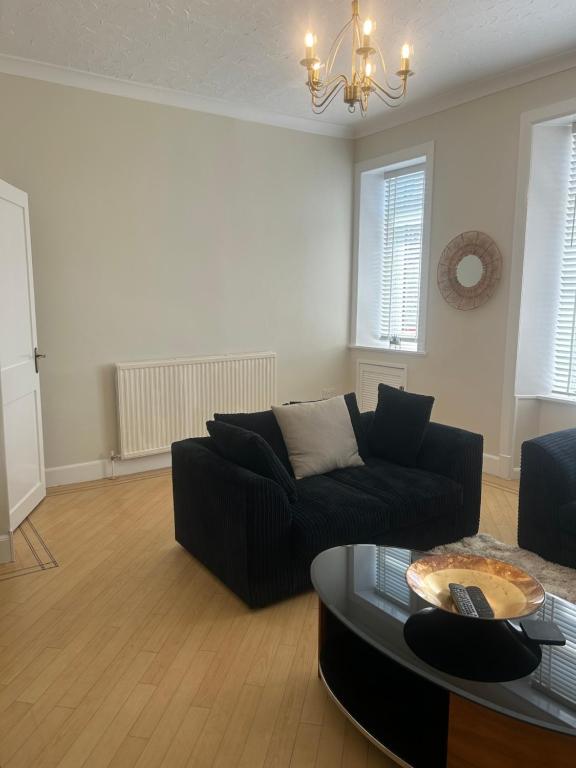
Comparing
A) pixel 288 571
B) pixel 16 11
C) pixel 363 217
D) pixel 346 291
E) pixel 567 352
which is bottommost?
pixel 288 571

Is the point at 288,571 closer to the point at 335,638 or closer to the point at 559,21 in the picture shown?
the point at 335,638

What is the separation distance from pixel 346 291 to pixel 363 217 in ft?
2.47

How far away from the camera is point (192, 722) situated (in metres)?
1.84

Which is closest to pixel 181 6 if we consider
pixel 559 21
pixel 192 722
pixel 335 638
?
pixel 559 21

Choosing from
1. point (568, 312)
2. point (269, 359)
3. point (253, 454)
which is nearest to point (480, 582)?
point (253, 454)

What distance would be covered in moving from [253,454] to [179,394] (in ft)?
7.13

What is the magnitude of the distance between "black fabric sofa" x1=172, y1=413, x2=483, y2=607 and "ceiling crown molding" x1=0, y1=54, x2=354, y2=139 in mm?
2827

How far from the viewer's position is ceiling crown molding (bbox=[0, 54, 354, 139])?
3.73 meters

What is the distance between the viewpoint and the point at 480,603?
167cm

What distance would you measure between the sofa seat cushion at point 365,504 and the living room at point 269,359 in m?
0.02

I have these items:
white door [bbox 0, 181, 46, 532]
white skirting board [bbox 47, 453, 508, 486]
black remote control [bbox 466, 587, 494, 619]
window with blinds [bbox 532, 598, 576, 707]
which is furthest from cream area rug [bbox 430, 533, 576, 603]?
white door [bbox 0, 181, 46, 532]

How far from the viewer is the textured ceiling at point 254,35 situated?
3027 mm

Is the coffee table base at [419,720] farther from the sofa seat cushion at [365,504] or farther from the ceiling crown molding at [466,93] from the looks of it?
the ceiling crown molding at [466,93]

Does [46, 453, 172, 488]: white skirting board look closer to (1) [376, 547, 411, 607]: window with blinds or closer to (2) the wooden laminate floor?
(2) the wooden laminate floor
